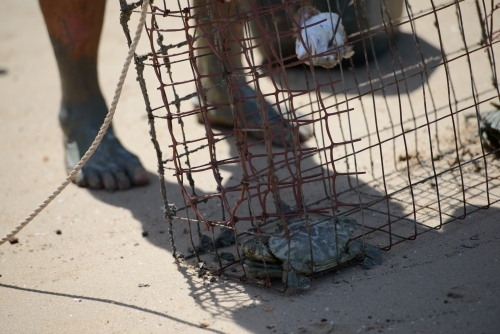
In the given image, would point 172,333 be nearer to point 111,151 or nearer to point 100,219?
point 100,219

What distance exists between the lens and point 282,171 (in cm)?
356

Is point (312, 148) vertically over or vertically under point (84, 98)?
under

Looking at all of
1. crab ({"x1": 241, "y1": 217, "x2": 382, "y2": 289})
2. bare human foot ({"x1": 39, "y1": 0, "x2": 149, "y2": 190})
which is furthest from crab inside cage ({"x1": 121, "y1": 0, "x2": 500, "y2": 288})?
bare human foot ({"x1": 39, "y1": 0, "x2": 149, "y2": 190})

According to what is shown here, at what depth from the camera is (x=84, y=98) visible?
12.4 feet

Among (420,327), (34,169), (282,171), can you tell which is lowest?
(420,327)

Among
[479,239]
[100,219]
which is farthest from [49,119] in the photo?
[479,239]

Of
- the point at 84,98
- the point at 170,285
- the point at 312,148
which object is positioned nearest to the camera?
the point at 312,148

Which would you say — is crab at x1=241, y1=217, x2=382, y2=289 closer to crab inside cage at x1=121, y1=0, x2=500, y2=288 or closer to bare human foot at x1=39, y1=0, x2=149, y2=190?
crab inside cage at x1=121, y1=0, x2=500, y2=288

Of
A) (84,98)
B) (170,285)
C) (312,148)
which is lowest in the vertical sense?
(170,285)

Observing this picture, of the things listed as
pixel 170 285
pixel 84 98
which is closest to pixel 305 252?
pixel 170 285

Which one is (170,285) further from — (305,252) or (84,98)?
(84,98)

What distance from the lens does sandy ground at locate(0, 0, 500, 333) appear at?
216 centimetres

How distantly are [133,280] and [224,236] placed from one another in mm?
475

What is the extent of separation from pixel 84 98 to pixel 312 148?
1.89m
